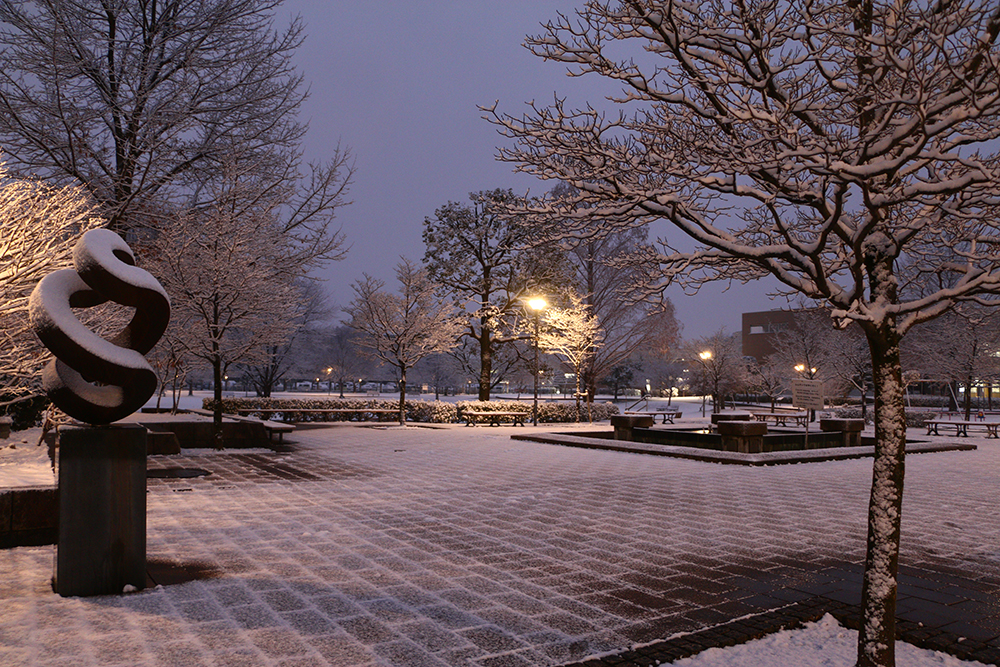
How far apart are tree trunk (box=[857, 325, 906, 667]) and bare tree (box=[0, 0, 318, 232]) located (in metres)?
12.9

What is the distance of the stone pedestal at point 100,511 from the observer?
5.14 meters

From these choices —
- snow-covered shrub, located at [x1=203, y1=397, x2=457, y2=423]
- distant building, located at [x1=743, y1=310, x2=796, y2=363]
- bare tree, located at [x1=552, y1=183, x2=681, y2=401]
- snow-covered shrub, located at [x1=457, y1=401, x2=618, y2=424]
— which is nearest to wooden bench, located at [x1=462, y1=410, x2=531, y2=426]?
snow-covered shrub, located at [x1=457, y1=401, x2=618, y2=424]

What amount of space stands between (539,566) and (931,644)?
312cm

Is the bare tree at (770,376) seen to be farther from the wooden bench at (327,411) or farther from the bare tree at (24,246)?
the bare tree at (24,246)

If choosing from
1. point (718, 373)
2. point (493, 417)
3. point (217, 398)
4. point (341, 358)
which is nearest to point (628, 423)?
point (493, 417)

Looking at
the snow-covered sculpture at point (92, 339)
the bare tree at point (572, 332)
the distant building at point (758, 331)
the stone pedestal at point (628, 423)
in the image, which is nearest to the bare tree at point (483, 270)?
the bare tree at point (572, 332)

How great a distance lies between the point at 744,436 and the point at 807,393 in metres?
3.39

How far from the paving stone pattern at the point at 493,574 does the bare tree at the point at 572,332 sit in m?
18.4

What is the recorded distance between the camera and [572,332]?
3030cm

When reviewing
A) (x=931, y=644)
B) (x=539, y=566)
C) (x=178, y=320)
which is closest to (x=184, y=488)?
(x=539, y=566)

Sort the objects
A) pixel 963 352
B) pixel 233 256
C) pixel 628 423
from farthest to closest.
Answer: pixel 963 352 → pixel 628 423 → pixel 233 256

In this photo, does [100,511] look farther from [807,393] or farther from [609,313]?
[609,313]

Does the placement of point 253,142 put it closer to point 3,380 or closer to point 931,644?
point 3,380

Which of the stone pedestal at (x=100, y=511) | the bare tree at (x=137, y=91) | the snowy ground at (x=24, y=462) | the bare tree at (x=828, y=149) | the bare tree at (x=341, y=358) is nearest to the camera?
the bare tree at (x=828, y=149)
